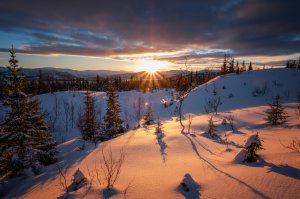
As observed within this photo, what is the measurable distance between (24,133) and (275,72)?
85.9 ft

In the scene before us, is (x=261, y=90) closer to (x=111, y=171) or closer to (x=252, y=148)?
(x=252, y=148)

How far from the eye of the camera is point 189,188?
402 cm

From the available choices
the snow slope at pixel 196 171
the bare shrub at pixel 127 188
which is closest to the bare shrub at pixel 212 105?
the snow slope at pixel 196 171

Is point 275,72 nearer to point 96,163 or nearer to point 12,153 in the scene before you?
point 96,163

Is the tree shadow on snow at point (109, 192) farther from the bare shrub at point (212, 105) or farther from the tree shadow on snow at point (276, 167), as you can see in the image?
the bare shrub at point (212, 105)

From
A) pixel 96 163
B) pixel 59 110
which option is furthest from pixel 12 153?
pixel 59 110

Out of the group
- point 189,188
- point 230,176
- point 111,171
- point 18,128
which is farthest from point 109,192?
point 18,128

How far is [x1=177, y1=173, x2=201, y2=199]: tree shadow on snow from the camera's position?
3.75 m

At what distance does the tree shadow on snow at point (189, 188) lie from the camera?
375 centimetres

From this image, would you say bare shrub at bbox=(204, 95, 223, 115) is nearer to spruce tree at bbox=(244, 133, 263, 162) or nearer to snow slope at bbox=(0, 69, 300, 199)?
snow slope at bbox=(0, 69, 300, 199)

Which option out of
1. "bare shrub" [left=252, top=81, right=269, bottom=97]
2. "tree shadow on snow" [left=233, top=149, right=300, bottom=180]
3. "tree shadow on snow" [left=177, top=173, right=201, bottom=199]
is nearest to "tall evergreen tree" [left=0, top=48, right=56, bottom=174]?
"tree shadow on snow" [left=177, top=173, right=201, bottom=199]

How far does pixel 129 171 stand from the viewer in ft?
17.6

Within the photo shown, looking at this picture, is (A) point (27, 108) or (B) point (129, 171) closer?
(B) point (129, 171)

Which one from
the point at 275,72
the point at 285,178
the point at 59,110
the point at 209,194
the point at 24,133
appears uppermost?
the point at 275,72
